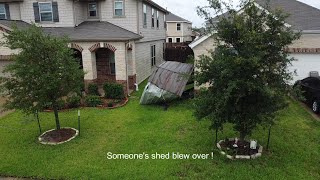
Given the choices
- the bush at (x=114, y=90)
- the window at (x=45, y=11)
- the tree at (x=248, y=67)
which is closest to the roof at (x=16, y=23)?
the window at (x=45, y=11)

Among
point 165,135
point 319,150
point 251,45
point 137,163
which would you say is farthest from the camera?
point 165,135

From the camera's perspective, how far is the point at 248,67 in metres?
7.51

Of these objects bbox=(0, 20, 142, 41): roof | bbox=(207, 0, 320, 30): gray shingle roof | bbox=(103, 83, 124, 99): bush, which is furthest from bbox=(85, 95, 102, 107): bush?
bbox=(207, 0, 320, 30): gray shingle roof

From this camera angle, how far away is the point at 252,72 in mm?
7699

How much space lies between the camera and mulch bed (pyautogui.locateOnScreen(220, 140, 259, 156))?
347 inches

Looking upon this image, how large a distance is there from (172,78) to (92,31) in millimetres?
6801

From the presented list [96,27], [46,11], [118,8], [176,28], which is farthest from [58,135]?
[176,28]

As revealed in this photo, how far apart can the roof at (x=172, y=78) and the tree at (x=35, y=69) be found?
536cm

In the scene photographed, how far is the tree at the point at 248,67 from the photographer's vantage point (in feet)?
24.7

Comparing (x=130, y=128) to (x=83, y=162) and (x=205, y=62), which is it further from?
(x=205, y=62)

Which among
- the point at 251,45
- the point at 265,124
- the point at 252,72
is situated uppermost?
the point at 251,45

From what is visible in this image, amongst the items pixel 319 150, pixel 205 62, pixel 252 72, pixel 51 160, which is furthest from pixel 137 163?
pixel 319 150

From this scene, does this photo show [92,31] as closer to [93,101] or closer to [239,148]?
[93,101]

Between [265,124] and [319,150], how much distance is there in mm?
2444
